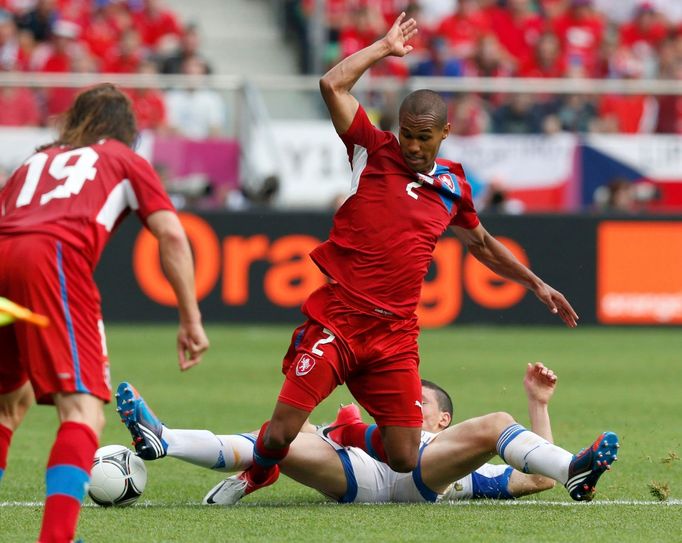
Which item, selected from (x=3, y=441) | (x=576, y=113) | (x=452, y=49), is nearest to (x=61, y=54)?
(x=452, y=49)

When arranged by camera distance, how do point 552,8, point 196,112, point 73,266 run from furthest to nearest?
point 552,8
point 196,112
point 73,266

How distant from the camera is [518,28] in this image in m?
20.8

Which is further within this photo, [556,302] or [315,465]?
[556,302]

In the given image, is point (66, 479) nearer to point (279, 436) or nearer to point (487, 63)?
point (279, 436)

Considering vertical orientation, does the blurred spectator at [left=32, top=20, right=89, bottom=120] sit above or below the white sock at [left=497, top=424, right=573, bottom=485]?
above

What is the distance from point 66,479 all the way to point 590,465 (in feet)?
7.80

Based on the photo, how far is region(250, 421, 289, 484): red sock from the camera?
20.3 ft

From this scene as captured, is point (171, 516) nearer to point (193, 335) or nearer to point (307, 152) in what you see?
point (193, 335)

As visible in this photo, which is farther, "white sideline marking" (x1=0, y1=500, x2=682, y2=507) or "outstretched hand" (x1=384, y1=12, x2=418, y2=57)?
"white sideline marking" (x1=0, y1=500, x2=682, y2=507)

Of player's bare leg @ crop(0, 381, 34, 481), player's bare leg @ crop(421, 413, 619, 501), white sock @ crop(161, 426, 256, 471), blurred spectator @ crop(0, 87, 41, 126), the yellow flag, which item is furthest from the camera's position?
blurred spectator @ crop(0, 87, 41, 126)

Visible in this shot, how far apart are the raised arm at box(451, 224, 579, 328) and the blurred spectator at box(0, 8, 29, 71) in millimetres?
12262

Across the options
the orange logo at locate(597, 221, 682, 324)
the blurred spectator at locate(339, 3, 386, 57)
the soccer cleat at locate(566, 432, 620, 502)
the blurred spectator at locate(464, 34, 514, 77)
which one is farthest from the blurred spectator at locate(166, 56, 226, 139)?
the soccer cleat at locate(566, 432, 620, 502)

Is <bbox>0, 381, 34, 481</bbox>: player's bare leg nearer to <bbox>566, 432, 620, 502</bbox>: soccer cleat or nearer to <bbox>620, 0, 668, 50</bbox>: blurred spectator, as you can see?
<bbox>566, 432, 620, 502</bbox>: soccer cleat

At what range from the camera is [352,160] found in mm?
6375
